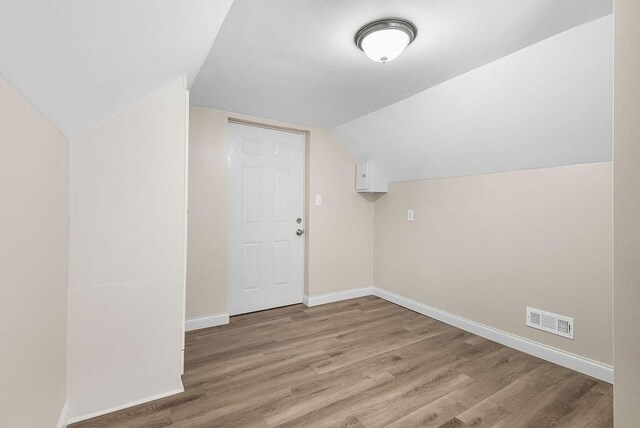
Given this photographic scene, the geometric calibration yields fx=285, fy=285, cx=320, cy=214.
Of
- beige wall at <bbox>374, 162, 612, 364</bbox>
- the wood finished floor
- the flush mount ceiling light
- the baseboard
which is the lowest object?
the wood finished floor

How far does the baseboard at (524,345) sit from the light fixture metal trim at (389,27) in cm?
246

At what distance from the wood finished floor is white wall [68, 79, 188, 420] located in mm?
190

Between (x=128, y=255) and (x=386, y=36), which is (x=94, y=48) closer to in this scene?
(x=128, y=255)

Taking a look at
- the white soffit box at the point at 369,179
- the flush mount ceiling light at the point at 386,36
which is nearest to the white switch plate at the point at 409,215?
the white soffit box at the point at 369,179

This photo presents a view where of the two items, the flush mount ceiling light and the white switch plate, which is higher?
the flush mount ceiling light

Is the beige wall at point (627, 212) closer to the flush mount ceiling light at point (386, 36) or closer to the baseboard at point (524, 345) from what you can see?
the flush mount ceiling light at point (386, 36)

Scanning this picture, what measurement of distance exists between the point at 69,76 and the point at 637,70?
191 centimetres

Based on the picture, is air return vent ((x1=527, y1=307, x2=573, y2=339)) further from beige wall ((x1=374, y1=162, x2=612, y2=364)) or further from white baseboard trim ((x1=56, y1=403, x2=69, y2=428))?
white baseboard trim ((x1=56, y1=403, x2=69, y2=428))

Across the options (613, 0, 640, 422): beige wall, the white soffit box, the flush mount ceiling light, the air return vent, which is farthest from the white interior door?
(613, 0, 640, 422): beige wall

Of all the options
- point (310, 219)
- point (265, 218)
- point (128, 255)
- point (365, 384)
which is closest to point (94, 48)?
point (128, 255)

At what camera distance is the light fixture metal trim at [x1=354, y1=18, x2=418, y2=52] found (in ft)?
4.99

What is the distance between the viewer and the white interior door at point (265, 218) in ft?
10.2

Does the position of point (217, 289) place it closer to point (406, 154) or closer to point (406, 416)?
point (406, 416)

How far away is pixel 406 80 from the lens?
2221mm
